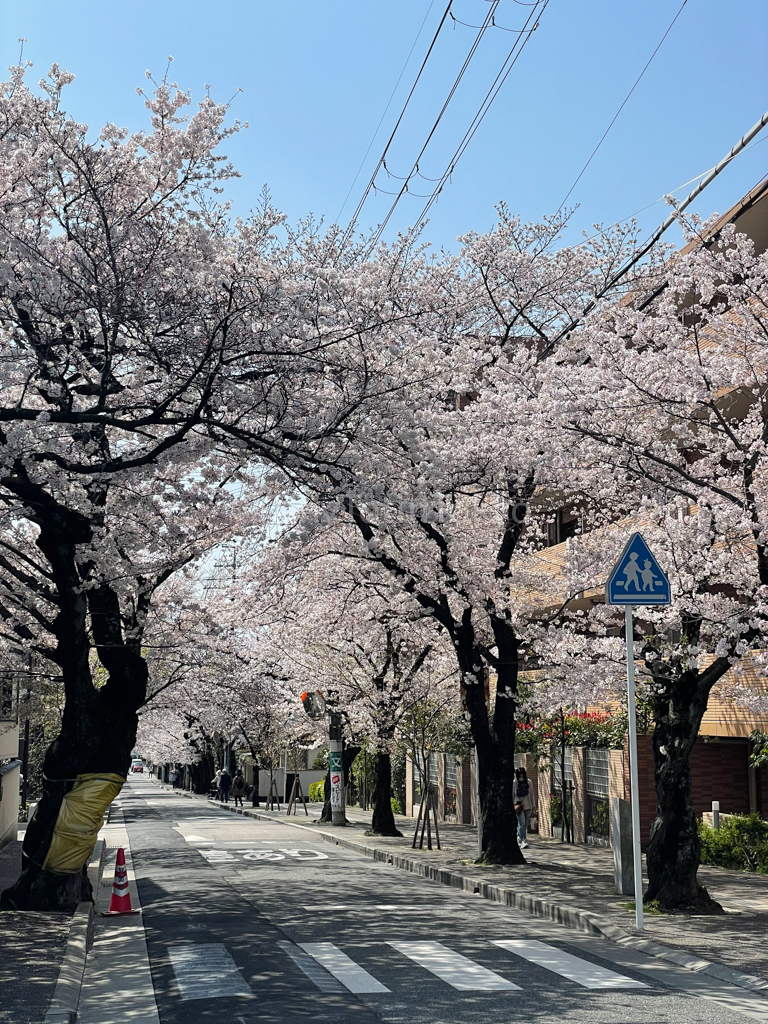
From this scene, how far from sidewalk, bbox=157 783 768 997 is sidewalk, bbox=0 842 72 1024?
582 centimetres

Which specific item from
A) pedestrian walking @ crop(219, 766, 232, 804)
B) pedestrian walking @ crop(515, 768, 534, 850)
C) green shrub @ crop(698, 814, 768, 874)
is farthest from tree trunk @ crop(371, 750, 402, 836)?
pedestrian walking @ crop(219, 766, 232, 804)

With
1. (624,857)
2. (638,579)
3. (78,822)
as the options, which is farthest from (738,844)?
(78,822)

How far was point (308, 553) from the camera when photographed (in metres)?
21.3

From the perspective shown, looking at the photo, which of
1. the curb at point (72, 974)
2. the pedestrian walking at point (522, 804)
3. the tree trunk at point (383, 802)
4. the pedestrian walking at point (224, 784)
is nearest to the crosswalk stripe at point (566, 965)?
the curb at point (72, 974)

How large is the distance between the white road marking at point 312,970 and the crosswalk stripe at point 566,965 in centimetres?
209

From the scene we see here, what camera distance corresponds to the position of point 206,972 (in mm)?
9672

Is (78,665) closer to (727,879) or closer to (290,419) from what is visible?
(290,419)

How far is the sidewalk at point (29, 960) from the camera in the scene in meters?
7.69

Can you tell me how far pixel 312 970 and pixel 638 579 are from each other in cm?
528

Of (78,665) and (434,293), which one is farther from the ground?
(434,293)

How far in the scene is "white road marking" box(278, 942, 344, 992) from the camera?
896cm

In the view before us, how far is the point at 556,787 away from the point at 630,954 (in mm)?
18279

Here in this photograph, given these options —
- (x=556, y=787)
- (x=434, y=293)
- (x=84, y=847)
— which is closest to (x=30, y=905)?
(x=84, y=847)

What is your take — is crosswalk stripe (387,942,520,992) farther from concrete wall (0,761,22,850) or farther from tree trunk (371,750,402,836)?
tree trunk (371,750,402,836)
